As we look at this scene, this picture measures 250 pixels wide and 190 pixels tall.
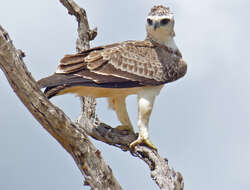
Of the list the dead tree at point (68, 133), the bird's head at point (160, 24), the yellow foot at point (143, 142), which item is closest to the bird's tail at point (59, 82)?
the dead tree at point (68, 133)

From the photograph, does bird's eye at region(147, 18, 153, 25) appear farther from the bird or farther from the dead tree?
the dead tree

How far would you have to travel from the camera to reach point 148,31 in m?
11.0

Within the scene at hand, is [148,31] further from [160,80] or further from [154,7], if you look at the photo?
[160,80]

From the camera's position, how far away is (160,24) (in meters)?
10.7

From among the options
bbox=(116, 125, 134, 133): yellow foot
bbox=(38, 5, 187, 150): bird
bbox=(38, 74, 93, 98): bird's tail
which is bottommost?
bbox=(116, 125, 134, 133): yellow foot

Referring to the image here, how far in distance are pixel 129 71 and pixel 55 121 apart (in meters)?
2.87

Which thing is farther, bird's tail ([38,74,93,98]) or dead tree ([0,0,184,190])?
bird's tail ([38,74,93,98])

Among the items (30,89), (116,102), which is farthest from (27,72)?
(116,102)

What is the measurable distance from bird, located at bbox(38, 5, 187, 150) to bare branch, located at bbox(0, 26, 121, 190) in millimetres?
1231

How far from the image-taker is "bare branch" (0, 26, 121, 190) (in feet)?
24.0

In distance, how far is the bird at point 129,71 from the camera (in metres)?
9.56

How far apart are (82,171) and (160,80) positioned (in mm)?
2832

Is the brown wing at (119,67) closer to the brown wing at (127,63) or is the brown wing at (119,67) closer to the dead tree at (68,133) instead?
the brown wing at (127,63)

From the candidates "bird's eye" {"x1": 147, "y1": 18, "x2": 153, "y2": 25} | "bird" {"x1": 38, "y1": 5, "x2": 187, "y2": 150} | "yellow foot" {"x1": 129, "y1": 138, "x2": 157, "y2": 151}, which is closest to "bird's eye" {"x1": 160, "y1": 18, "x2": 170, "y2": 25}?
"bird" {"x1": 38, "y1": 5, "x2": 187, "y2": 150}
